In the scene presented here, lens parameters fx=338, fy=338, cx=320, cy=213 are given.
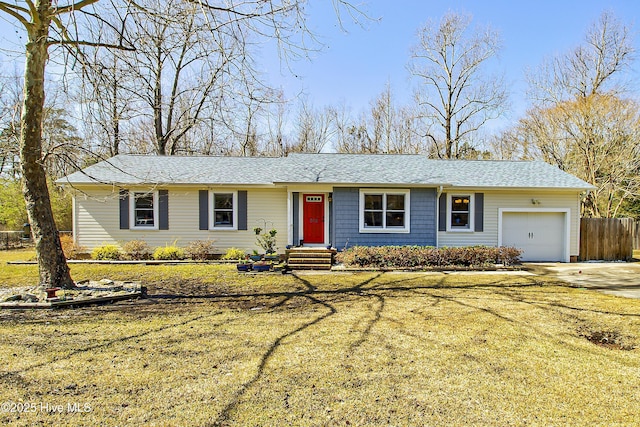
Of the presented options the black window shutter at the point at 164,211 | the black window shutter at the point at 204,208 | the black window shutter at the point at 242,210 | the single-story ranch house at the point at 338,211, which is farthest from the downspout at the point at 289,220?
the black window shutter at the point at 164,211

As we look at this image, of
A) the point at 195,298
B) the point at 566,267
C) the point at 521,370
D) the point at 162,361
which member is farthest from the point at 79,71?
the point at 566,267

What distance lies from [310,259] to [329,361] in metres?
7.45

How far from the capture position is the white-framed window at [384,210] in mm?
12680

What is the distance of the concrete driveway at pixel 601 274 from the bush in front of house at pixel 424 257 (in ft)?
4.27

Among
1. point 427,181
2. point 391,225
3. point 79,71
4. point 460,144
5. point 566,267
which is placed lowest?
point 566,267

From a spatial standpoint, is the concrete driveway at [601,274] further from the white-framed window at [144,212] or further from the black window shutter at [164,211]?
the white-framed window at [144,212]

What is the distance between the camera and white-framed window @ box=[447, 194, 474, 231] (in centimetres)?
1330

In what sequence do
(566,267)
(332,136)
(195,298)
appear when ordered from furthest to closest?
(332,136) → (566,267) → (195,298)

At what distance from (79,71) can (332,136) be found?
26.2 metres

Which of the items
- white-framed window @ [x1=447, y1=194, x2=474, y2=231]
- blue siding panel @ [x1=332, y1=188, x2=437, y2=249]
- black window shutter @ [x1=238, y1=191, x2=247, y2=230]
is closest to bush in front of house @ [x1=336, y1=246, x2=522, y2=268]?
blue siding panel @ [x1=332, y1=188, x2=437, y2=249]

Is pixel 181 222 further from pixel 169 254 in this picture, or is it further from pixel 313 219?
pixel 313 219

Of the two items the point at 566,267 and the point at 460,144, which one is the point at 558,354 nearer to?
the point at 566,267

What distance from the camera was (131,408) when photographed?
3.03 m

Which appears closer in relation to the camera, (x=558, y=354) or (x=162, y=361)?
(x=162, y=361)
